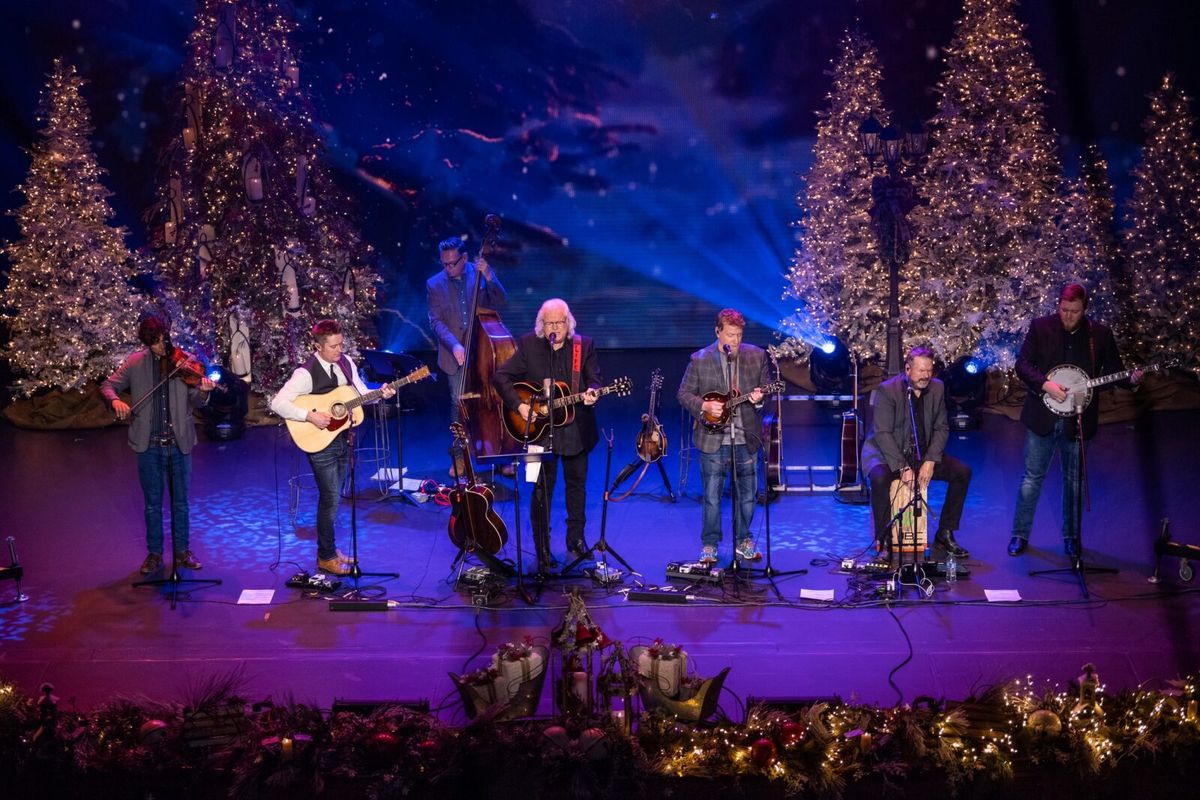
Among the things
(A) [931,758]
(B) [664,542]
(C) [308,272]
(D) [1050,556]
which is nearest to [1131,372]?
(D) [1050,556]

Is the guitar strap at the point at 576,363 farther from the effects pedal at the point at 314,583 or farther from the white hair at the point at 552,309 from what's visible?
the effects pedal at the point at 314,583

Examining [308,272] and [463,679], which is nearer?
[463,679]

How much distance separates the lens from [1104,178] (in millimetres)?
15203

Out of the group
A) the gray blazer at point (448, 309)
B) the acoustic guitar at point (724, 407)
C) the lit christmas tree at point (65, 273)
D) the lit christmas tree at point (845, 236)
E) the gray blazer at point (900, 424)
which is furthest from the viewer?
the lit christmas tree at point (845, 236)

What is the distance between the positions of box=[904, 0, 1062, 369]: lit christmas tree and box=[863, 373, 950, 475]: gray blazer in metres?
6.22

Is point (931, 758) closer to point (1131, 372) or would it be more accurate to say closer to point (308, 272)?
point (1131, 372)

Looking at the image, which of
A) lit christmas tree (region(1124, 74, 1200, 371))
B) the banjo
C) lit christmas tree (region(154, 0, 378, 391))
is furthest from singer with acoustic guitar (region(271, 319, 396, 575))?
lit christmas tree (region(1124, 74, 1200, 371))

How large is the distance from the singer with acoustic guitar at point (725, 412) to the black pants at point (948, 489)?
2.83ft

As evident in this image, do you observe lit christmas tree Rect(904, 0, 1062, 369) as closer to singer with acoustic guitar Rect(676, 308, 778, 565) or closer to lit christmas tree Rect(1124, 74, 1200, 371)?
lit christmas tree Rect(1124, 74, 1200, 371)

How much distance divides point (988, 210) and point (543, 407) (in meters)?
8.26

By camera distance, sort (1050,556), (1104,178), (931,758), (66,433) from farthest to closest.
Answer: (1104,178) < (66,433) < (1050,556) < (931,758)

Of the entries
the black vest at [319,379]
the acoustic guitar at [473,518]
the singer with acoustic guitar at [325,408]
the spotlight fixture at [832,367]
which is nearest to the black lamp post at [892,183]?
the spotlight fixture at [832,367]

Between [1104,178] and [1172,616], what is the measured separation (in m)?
9.43

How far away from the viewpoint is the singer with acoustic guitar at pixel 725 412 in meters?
8.05
